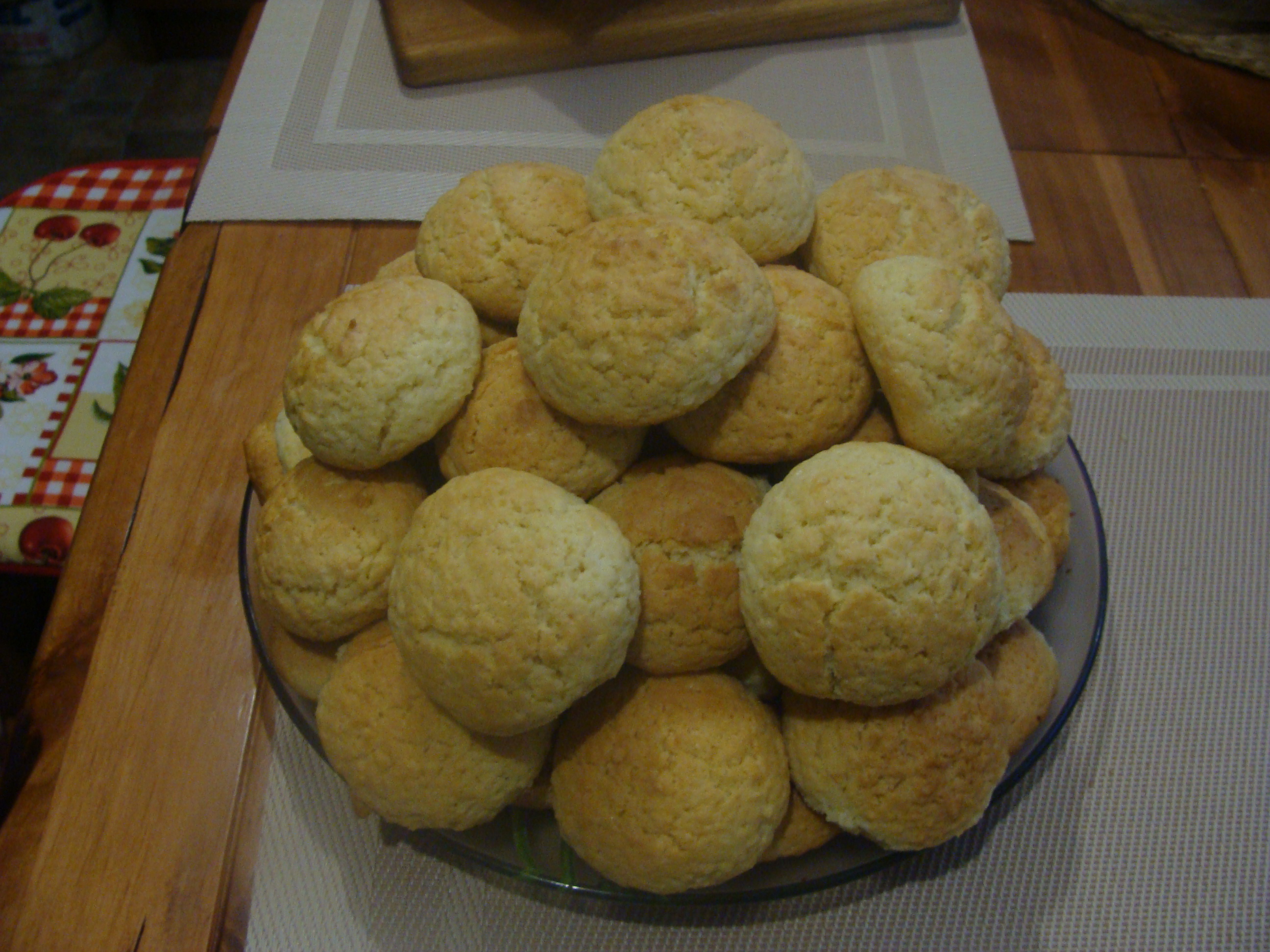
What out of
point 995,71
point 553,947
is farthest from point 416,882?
point 995,71

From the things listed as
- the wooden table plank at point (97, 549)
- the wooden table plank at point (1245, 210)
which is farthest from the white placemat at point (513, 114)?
the wooden table plank at point (1245, 210)

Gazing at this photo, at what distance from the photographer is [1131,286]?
1274mm

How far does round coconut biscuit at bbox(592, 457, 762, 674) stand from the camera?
683 mm

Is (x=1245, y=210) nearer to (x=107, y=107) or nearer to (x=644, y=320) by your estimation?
(x=644, y=320)

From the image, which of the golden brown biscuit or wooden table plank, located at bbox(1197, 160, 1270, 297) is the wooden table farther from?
the golden brown biscuit

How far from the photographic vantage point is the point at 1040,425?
2.60ft

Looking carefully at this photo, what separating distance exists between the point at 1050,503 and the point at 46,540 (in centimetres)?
133

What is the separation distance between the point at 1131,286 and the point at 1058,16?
69 centimetres

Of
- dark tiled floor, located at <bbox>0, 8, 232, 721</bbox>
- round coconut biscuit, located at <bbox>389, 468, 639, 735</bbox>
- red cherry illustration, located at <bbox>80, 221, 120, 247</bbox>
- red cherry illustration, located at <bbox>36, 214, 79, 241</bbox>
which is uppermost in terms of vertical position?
round coconut biscuit, located at <bbox>389, 468, 639, 735</bbox>

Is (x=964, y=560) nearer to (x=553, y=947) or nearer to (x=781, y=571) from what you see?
(x=781, y=571)

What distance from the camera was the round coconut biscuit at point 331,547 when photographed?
706mm

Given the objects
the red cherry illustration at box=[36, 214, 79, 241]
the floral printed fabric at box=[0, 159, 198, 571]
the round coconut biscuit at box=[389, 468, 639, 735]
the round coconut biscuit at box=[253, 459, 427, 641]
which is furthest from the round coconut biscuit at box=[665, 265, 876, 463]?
the red cherry illustration at box=[36, 214, 79, 241]

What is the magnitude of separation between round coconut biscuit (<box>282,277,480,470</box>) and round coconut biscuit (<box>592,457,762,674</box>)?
158mm

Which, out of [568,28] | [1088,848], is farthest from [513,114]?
[1088,848]
